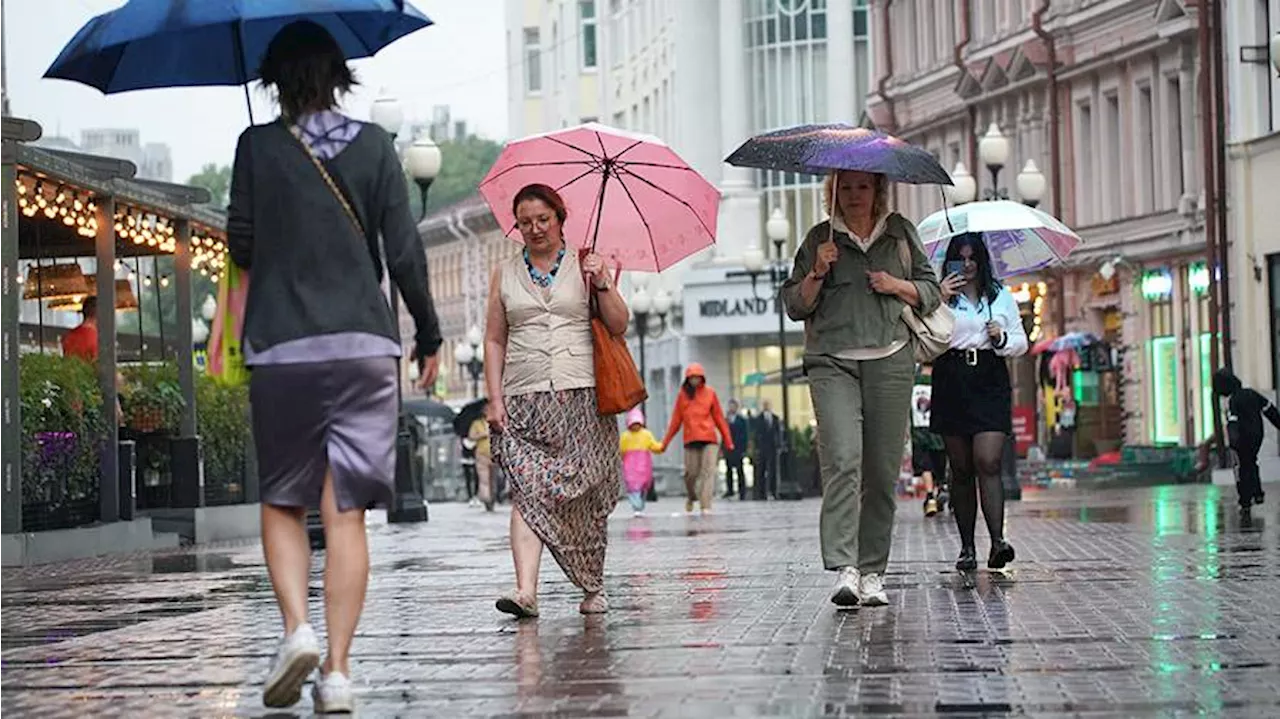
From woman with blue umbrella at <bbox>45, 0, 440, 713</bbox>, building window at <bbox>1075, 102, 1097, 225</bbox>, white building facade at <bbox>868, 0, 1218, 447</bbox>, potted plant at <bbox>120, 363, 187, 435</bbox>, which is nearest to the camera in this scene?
woman with blue umbrella at <bbox>45, 0, 440, 713</bbox>

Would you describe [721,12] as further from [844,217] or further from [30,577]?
[844,217]

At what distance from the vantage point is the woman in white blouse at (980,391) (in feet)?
50.7

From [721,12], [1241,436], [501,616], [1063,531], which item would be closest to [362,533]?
[501,616]

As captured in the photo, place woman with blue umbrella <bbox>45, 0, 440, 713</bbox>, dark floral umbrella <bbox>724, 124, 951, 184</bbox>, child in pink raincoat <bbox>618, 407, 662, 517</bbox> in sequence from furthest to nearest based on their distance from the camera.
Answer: child in pink raincoat <bbox>618, 407, 662, 517</bbox>
dark floral umbrella <bbox>724, 124, 951, 184</bbox>
woman with blue umbrella <bbox>45, 0, 440, 713</bbox>

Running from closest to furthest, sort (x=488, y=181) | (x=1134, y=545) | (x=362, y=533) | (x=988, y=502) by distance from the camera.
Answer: (x=362, y=533) → (x=488, y=181) → (x=988, y=502) → (x=1134, y=545)

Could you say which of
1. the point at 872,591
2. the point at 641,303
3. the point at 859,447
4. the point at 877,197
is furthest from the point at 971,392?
the point at 641,303

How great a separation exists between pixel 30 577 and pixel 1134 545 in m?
7.47

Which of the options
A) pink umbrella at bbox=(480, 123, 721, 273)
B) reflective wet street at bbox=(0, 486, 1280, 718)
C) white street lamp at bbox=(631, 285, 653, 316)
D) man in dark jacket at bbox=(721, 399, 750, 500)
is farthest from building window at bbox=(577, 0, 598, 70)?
pink umbrella at bbox=(480, 123, 721, 273)

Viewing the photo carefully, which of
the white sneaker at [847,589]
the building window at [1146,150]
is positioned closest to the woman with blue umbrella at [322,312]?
the white sneaker at [847,589]

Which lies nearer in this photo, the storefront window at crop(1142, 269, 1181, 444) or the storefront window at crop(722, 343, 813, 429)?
the storefront window at crop(1142, 269, 1181, 444)

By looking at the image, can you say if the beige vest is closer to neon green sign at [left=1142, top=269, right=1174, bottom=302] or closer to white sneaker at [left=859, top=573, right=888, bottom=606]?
white sneaker at [left=859, top=573, right=888, bottom=606]

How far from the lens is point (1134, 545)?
19125mm

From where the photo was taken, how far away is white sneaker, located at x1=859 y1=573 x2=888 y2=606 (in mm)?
12938

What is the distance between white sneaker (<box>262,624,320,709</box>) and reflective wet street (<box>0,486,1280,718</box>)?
0.41 m
